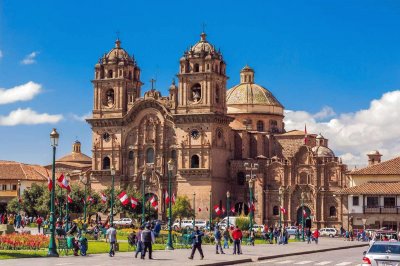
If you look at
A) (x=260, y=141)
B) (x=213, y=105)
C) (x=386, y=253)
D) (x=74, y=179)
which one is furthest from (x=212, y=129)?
(x=386, y=253)

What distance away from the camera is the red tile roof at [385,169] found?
268 feet

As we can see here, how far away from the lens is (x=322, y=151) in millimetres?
96312

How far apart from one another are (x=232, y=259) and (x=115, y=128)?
6414 cm

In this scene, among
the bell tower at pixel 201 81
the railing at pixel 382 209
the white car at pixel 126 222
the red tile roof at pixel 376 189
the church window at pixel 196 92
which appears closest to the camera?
the railing at pixel 382 209

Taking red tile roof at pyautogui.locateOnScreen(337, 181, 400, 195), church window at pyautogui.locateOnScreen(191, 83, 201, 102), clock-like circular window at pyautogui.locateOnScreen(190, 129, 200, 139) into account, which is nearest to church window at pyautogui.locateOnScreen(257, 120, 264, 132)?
church window at pyautogui.locateOnScreen(191, 83, 201, 102)

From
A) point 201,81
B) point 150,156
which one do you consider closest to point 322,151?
point 201,81

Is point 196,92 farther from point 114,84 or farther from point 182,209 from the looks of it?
point 182,209

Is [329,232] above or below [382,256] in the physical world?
below

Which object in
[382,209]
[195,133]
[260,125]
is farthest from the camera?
[260,125]

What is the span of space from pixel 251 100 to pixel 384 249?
275 ft

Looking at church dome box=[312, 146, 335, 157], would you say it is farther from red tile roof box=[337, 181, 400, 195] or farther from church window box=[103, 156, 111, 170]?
church window box=[103, 156, 111, 170]

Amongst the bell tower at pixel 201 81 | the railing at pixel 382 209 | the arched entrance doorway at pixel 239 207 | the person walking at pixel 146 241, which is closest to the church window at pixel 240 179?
the arched entrance doorway at pixel 239 207

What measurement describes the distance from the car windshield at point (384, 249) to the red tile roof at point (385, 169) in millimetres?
57586

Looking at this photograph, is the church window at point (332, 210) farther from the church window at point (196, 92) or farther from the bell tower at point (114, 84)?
the bell tower at point (114, 84)
